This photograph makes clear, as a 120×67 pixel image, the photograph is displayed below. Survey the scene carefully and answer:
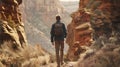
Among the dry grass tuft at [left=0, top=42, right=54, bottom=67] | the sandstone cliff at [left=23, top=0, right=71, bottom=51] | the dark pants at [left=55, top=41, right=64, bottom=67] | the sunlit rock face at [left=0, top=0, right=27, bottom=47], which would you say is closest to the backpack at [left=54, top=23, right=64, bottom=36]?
the dark pants at [left=55, top=41, right=64, bottom=67]

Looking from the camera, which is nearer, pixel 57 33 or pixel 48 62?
pixel 57 33

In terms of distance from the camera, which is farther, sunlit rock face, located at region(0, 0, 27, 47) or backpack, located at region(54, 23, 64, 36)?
sunlit rock face, located at region(0, 0, 27, 47)

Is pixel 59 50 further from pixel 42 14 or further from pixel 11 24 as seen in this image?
pixel 42 14

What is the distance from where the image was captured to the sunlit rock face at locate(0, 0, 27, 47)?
2041 cm

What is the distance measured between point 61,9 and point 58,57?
124 metres

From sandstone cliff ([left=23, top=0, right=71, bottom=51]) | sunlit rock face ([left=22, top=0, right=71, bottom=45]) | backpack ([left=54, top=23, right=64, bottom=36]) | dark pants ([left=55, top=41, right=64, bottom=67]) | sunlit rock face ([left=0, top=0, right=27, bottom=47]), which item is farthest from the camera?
sunlit rock face ([left=22, top=0, right=71, bottom=45])

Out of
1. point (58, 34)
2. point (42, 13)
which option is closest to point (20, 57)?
point (58, 34)

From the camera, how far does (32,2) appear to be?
452 feet

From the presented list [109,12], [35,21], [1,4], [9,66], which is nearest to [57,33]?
[9,66]

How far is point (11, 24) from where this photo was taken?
22.1 m

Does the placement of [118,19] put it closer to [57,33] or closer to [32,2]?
[57,33]

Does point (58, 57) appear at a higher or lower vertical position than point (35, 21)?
higher

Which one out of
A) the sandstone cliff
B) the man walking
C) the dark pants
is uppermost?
the man walking

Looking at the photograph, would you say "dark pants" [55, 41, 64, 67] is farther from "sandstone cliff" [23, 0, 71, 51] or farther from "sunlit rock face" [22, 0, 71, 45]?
"sunlit rock face" [22, 0, 71, 45]
